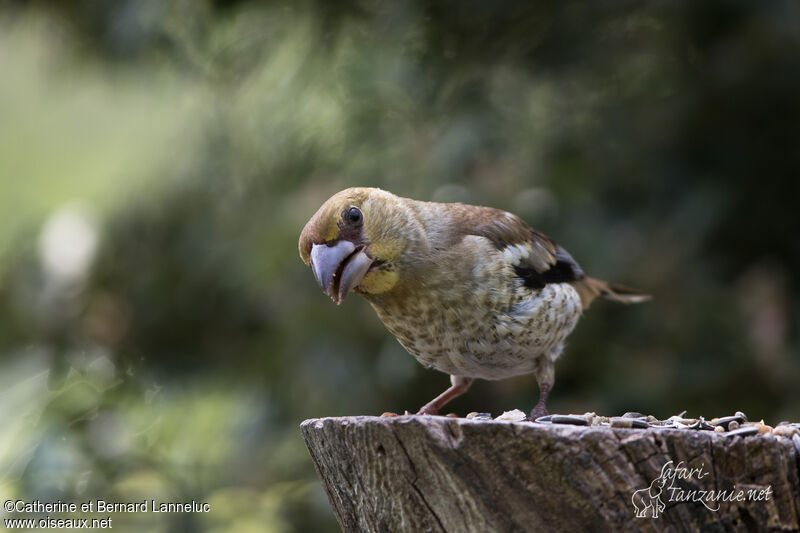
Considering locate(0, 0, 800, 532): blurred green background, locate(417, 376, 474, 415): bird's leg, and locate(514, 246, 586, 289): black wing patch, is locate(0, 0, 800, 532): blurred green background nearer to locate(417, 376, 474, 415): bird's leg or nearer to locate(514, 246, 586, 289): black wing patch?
locate(514, 246, 586, 289): black wing patch

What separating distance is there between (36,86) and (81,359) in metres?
2.24

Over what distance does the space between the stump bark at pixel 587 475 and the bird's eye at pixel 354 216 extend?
3.61 feet

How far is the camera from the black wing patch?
3.60 metres

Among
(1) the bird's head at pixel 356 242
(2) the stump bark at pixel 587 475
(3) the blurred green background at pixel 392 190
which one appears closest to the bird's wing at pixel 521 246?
(1) the bird's head at pixel 356 242

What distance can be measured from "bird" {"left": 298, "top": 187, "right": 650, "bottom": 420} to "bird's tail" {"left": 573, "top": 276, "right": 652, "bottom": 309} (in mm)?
709

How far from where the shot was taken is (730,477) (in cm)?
215

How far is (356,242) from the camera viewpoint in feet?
10.5

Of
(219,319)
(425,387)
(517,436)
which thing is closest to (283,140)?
(219,319)

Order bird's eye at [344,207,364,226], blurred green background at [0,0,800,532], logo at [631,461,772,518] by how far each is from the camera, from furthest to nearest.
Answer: blurred green background at [0,0,800,532]
bird's eye at [344,207,364,226]
logo at [631,461,772,518]

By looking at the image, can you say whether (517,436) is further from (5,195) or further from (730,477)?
(5,195)

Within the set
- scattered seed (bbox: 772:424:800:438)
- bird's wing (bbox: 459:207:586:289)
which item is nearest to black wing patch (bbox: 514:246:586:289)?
bird's wing (bbox: 459:207:586:289)

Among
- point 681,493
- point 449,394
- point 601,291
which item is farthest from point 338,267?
point 601,291

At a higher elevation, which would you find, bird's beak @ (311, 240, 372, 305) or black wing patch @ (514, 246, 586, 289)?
bird's beak @ (311, 240, 372, 305)

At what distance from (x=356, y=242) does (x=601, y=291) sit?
70.3 inches
